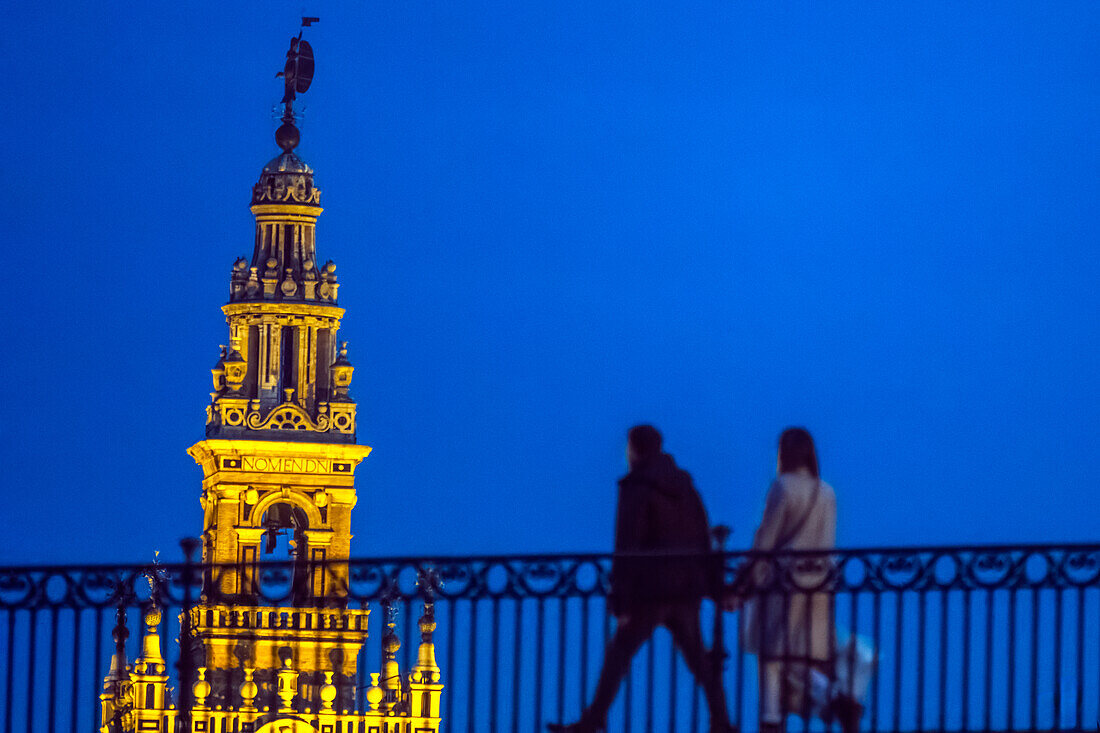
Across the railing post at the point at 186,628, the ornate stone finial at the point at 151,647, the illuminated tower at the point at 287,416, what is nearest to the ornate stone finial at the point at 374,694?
the illuminated tower at the point at 287,416

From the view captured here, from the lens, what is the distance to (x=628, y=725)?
80.1ft

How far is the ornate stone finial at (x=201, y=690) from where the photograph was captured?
168 ft

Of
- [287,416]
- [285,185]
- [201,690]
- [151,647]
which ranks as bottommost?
[201,690]

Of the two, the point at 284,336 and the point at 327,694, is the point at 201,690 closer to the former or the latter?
the point at 327,694

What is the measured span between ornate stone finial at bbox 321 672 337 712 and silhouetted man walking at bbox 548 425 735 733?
78.9 ft

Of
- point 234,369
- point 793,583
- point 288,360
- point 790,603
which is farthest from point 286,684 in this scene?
point 793,583

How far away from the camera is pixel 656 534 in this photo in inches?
935

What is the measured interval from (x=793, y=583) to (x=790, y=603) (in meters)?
0.16

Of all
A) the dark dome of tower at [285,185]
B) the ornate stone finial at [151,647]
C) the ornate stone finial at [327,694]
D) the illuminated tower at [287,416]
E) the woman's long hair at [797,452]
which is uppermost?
the dark dome of tower at [285,185]

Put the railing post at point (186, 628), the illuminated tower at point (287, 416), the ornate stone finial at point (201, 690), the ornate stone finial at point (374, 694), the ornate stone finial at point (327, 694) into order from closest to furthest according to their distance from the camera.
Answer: the railing post at point (186, 628)
the ornate stone finial at point (327, 694)
the ornate stone finial at point (201, 690)
the ornate stone finial at point (374, 694)
the illuminated tower at point (287, 416)

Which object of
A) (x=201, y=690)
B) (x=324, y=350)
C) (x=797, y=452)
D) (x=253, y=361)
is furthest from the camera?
(x=253, y=361)

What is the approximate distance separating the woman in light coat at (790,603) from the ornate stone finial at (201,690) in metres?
27.3

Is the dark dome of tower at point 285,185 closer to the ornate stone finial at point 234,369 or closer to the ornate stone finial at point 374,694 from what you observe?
the ornate stone finial at point 234,369

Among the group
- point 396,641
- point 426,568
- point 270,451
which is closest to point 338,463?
point 270,451
